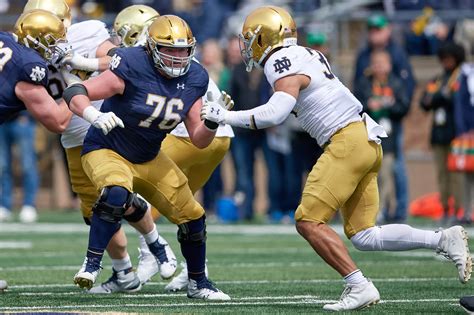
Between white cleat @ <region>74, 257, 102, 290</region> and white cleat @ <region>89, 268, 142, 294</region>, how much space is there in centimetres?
87

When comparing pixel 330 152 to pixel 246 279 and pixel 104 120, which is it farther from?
pixel 246 279

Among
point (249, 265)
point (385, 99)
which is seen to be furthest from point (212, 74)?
point (249, 265)

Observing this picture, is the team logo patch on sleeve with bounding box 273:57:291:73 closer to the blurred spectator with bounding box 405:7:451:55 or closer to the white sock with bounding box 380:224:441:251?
the white sock with bounding box 380:224:441:251

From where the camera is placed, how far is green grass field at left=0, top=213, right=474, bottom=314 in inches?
276

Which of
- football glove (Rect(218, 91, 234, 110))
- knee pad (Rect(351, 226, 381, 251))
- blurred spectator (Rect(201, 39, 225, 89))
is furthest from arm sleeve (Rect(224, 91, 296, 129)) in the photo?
blurred spectator (Rect(201, 39, 225, 89))

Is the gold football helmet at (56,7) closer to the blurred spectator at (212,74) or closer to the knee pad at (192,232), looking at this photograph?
the knee pad at (192,232)

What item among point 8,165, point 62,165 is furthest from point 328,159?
point 62,165

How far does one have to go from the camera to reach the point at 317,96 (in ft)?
23.7

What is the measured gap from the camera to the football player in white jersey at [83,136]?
7.91 m

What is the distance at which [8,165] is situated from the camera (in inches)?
616

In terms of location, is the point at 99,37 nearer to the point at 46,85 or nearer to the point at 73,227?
the point at 46,85

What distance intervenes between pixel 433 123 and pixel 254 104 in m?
2.19

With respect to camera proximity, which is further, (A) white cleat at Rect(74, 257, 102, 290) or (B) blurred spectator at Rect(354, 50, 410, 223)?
(B) blurred spectator at Rect(354, 50, 410, 223)

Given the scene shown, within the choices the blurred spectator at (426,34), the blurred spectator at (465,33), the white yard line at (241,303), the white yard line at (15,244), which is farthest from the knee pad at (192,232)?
the blurred spectator at (426,34)
